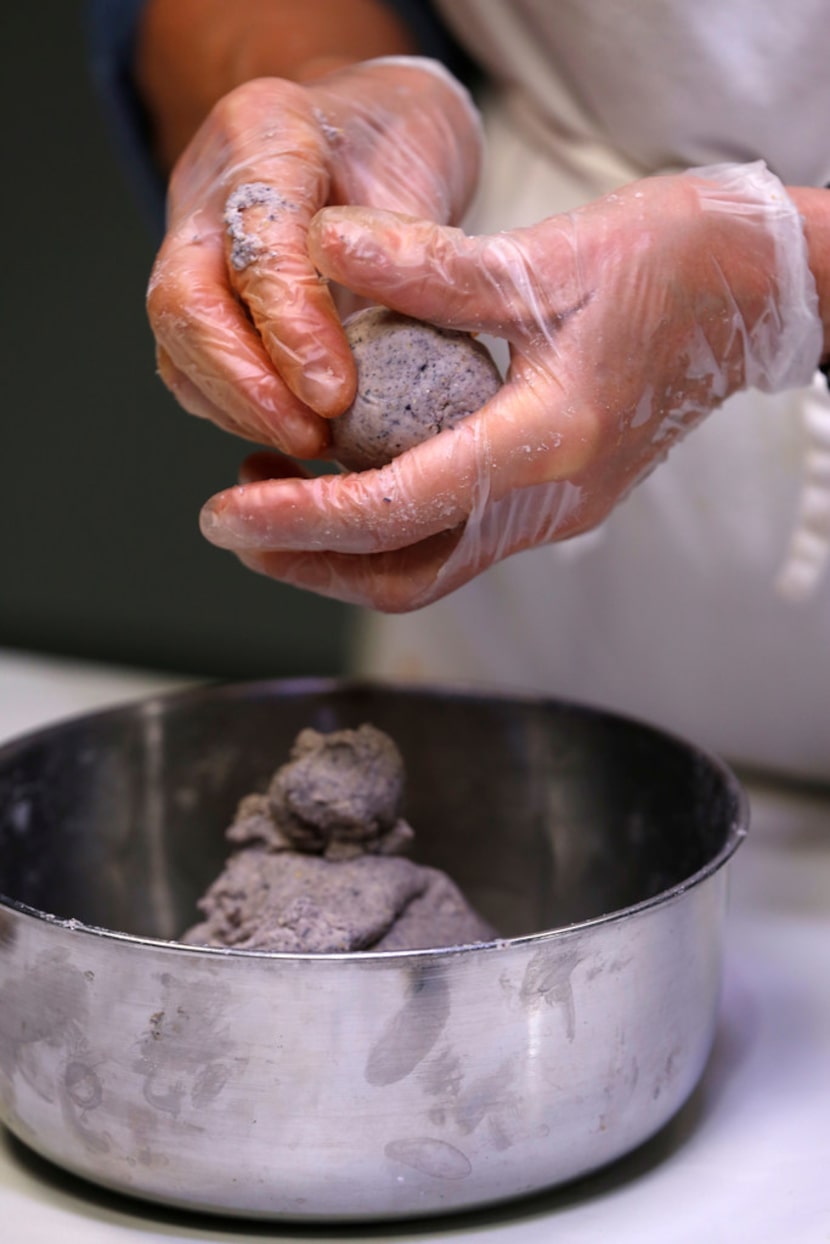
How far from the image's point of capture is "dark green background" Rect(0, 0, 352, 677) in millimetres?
2172

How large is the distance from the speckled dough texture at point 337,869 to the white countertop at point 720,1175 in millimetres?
151

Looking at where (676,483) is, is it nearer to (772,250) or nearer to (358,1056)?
(772,250)

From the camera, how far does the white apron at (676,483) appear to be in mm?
967

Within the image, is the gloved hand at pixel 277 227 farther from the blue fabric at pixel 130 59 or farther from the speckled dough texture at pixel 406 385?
the blue fabric at pixel 130 59

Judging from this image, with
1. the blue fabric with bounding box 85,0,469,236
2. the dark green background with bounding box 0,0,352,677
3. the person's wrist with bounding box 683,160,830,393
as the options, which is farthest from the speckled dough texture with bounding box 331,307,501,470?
the dark green background with bounding box 0,0,352,677

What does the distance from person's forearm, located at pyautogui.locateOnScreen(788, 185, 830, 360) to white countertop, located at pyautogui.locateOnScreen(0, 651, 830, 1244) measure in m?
0.45

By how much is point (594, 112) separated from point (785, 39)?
17cm

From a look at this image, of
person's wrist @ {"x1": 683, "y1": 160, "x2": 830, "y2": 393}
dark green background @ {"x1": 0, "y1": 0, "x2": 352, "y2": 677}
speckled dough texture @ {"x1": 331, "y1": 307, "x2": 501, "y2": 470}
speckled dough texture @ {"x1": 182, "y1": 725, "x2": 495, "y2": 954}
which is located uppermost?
person's wrist @ {"x1": 683, "y1": 160, "x2": 830, "y2": 393}

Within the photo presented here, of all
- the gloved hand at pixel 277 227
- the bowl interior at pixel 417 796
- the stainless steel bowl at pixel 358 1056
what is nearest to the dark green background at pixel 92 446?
the bowl interior at pixel 417 796

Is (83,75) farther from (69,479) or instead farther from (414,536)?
(414,536)

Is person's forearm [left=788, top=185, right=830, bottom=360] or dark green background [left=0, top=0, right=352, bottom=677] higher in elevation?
person's forearm [left=788, top=185, right=830, bottom=360]

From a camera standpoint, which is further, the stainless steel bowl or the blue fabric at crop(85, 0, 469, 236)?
the blue fabric at crop(85, 0, 469, 236)

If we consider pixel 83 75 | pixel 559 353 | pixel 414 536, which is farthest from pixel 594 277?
pixel 83 75

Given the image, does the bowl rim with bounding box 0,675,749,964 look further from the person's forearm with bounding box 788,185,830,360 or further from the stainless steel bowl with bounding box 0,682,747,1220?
the person's forearm with bounding box 788,185,830,360
